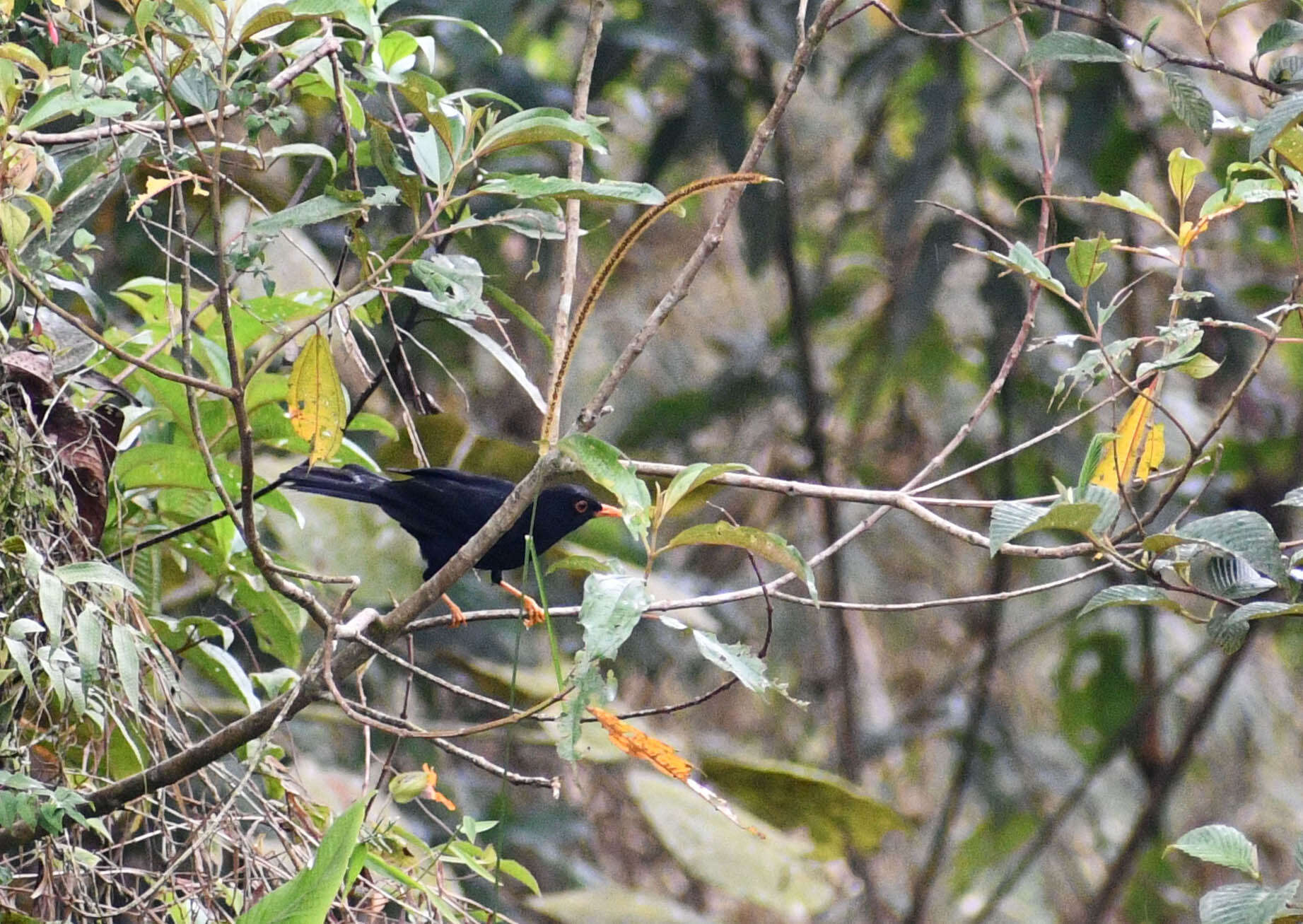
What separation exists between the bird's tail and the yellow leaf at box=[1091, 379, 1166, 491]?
139 centimetres

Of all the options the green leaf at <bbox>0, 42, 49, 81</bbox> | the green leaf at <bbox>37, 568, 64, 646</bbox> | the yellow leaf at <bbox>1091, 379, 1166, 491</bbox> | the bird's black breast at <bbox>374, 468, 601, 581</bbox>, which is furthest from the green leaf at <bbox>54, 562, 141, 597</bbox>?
the yellow leaf at <bbox>1091, 379, 1166, 491</bbox>

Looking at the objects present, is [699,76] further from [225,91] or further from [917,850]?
[917,850]

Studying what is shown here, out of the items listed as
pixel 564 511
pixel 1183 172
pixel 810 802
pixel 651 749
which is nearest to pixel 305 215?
pixel 651 749

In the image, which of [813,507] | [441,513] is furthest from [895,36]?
[441,513]

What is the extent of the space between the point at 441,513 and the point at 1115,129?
3.81 metres

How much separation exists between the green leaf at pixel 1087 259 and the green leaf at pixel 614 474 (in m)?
0.75

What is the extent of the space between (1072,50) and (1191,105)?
0.65 ft

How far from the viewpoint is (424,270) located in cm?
182

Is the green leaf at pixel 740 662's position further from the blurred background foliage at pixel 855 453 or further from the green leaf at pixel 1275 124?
the blurred background foliage at pixel 855 453

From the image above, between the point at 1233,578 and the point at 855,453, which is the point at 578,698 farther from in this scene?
the point at 855,453

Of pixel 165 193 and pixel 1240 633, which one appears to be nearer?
pixel 1240 633

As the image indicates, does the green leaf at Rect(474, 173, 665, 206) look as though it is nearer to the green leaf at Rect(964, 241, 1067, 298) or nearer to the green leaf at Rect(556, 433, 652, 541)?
the green leaf at Rect(556, 433, 652, 541)

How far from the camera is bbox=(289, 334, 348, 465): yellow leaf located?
1890 mm

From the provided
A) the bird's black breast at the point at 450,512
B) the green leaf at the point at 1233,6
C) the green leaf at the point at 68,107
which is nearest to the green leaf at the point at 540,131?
the green leaf at the point at 68,107
